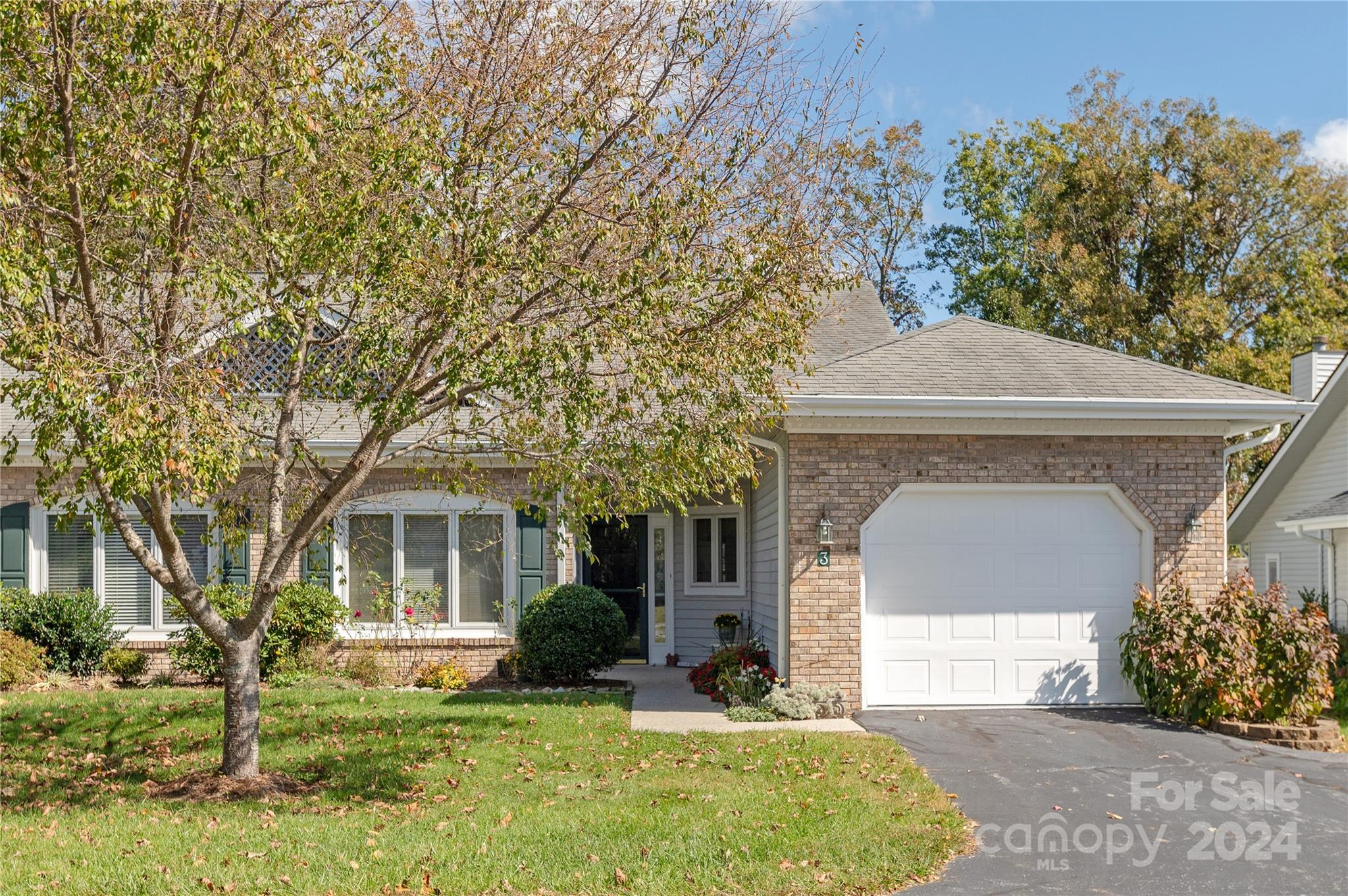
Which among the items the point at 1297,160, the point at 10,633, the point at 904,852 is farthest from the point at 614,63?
the point at 1297,160

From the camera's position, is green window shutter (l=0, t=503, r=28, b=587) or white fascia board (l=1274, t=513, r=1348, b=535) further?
white fascia board (l=1274, t=513, r=1348, b=535)

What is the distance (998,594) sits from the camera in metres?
12.0

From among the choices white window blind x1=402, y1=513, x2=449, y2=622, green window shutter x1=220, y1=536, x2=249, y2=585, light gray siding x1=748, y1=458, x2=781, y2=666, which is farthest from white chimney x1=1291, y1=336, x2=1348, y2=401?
green window shutter x1=220, y1=536, x2=249, y2=585

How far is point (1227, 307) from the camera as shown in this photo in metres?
28.3

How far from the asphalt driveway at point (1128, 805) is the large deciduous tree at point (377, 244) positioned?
3.19 meters

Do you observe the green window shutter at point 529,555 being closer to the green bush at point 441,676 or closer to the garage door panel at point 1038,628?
the green bush at point 441,676

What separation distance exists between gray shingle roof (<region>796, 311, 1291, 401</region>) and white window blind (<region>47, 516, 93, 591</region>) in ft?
31.3

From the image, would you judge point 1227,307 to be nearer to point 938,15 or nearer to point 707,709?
point 938,15

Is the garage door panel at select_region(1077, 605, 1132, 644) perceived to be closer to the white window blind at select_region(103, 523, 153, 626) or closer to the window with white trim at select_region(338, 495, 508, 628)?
the window with white trim at select_region(338, 495, 508, 628)

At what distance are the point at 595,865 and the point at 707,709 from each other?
17.6ft

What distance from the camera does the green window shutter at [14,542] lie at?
14391 millimetres

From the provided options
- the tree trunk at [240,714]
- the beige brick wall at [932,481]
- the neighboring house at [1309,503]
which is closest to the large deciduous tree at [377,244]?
the tree trunk at [240,714]

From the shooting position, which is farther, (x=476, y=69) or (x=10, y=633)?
(x=10, y=633)

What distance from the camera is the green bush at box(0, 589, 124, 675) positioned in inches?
542
